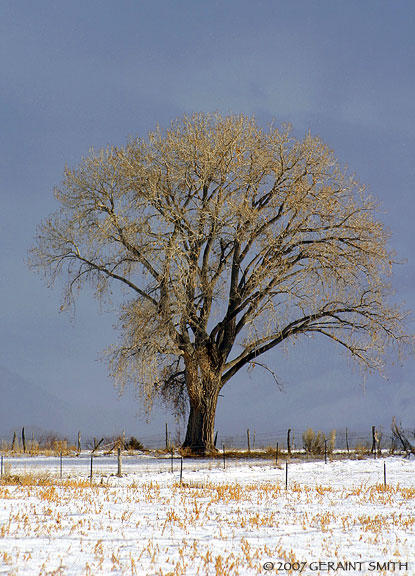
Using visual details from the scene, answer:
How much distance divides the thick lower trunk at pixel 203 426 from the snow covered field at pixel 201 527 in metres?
9.66

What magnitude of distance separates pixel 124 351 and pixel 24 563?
21941 millimetres

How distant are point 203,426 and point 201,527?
2081 cm

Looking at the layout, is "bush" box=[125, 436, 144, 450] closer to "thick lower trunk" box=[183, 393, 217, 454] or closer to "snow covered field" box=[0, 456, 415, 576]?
→ "thick lower trunk" box=[183, 393, 217, 454]

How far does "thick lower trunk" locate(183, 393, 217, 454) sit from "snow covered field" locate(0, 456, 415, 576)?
380 inches

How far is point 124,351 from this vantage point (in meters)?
30.7

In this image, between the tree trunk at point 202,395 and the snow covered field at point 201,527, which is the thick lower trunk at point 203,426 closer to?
the tree trunk at point 202,395

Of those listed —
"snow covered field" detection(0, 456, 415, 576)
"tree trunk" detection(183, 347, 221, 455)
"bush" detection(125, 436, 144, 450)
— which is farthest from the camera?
"bush" detection(125, 436, 144, 450)

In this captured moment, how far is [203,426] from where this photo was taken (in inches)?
1286

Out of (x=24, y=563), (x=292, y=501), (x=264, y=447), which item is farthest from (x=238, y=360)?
(x=24, y=563)

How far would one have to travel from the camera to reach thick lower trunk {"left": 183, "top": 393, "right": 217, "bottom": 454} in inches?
1282

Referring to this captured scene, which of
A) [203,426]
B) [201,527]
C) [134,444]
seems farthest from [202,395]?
[201,527]

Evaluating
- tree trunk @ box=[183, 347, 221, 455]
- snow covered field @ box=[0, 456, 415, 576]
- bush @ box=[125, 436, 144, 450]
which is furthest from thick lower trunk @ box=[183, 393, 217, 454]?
snow covered field @ box=[0, 456, 415, 576]

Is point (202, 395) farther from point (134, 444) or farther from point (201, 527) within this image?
point (201, 527)

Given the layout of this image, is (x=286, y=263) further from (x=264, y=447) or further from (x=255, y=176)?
(x=264, y=447)
